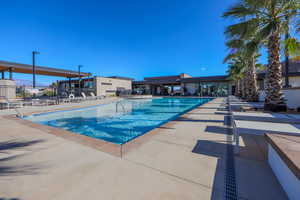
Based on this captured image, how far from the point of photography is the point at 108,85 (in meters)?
26.0

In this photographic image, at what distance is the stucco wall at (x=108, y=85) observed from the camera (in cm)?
2384

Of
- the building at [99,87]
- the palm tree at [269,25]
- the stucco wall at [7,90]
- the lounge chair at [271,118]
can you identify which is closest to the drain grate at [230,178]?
the lounge chair at [271,118]

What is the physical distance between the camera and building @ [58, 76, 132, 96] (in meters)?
23.3

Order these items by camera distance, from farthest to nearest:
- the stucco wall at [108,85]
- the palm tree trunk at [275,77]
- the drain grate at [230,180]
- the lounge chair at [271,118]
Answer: the stucco wall at [108,85] < the palm tree trunk at [275,77] < the lounge chair at [271,118] < the drain grate at [230,180]

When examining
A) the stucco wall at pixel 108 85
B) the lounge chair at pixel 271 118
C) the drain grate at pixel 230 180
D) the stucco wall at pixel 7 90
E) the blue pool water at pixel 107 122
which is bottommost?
the blue pool water at pixel 107 122

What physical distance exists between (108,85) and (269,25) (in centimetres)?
2506

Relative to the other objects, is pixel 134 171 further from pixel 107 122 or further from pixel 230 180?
pixel 107 122

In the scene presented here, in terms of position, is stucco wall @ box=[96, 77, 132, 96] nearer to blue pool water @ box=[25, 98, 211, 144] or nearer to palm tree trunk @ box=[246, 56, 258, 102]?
blue pool water @ box=[25, 98, 211, 144]

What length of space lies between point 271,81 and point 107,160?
7757 millimetres

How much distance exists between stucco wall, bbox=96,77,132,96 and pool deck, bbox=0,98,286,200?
72.2 feet

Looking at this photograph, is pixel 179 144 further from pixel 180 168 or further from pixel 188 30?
pixel 188 30

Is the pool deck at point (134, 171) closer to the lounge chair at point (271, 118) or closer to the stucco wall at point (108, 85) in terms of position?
the lounge chair at point (271, 118)

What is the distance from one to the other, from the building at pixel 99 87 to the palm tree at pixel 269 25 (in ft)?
74.0

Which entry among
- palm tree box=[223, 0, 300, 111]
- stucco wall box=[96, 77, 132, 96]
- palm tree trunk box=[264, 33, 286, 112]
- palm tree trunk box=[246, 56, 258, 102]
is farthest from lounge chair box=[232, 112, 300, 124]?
stucco wall box=[96, 77, 132, 96]
